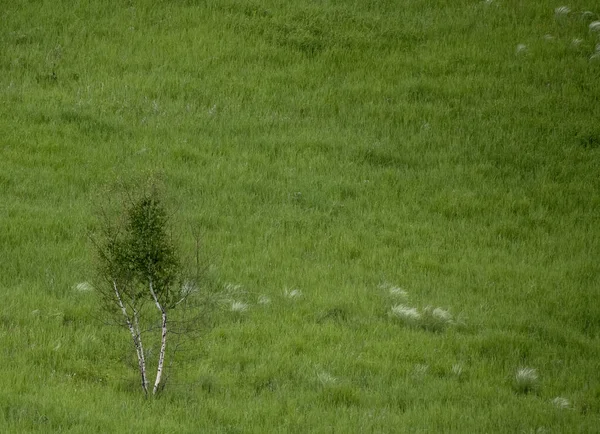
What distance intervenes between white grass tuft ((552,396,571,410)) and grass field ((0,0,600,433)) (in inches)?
0.9

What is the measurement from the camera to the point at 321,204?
17422 mm

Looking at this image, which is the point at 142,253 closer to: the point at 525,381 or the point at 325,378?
the point at 325,378

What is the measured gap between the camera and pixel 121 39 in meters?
23.6

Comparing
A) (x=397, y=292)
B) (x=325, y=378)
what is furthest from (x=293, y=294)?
(x=325, y=378)

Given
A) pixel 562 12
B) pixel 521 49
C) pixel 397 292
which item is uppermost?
pixel 562 12

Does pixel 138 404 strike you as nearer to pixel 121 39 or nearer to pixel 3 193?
pixel 3 193

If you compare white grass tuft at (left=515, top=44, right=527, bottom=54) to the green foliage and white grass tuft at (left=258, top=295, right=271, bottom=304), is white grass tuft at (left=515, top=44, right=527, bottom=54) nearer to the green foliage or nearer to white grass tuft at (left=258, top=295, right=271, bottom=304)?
white grass tuft at (left=258, top=295, right=271, bottom=304)

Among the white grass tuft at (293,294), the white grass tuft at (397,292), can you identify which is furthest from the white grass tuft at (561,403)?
the white grass tuft at (293,294)

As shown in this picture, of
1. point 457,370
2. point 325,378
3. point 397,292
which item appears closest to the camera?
point 325,378

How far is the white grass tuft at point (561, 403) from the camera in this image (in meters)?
10.7

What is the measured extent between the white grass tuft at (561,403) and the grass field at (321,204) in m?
0.02

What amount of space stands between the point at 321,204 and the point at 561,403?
747cm

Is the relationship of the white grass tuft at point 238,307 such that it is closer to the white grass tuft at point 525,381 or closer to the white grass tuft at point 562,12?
the white grass tuft at point 525,381

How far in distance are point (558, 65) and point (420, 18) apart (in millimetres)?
4476
